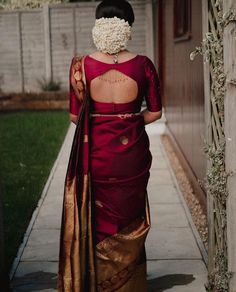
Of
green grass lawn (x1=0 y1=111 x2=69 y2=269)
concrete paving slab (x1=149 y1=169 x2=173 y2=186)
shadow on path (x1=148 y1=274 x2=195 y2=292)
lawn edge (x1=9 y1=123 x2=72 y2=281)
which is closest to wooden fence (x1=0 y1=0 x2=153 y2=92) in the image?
green grass lawn (x1=0 y1=111 x2=69 y2=269)

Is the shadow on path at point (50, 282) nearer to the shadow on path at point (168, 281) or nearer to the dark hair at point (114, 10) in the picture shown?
the shadow on path at point (168, 281)

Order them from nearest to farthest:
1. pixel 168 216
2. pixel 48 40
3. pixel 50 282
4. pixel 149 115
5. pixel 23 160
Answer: pixel 149 115 < pixel 50 282 < pixel 168 216 < pixel 23 160 < pixel 48 40

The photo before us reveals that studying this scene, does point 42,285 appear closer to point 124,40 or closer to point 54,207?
point 124,40

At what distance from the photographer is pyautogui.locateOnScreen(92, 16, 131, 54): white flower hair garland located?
4199 mm

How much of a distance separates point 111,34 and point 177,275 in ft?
6.45

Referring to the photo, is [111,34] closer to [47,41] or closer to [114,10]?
[114,10]

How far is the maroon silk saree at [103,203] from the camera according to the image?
4.34 metres

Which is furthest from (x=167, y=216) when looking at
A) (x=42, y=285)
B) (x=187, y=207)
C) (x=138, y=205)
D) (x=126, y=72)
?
(x=126, y=72)

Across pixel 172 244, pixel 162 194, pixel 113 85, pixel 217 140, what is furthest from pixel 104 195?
pixel 162 194

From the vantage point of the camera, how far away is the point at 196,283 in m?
5.14

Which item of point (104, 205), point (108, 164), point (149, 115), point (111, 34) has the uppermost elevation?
point (111, 34)

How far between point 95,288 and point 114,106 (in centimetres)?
112

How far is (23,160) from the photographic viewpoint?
10359 mm

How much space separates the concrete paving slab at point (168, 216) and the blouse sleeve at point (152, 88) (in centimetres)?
240
